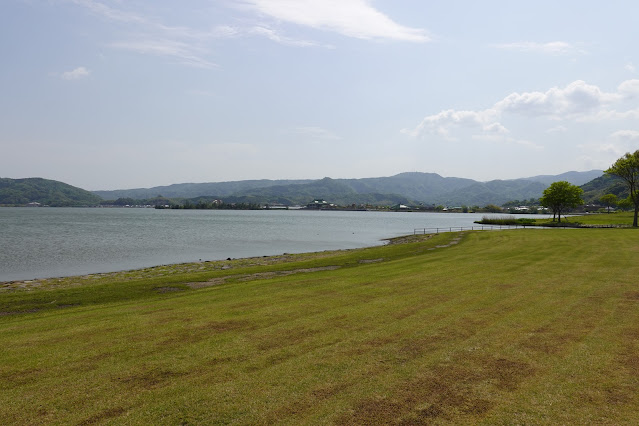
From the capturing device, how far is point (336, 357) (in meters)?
10.5

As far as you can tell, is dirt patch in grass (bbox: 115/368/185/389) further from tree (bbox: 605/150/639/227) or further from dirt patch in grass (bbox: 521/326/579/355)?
tree (bbox: 605/150/639/227)

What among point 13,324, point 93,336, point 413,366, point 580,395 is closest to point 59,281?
point 13,324

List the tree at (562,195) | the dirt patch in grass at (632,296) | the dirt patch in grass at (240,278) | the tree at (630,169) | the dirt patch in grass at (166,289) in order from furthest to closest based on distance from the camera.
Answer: the tree at (562,195), the tree at (630,169), the dirt patch in grass at (240,278), the dirt patch in grass at (166,289), the dirt patch in grass at (632,296)

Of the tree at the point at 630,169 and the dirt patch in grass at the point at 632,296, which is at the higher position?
the tree at the point at 630,169

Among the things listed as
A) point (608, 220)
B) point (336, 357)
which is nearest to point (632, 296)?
point (336, 357)

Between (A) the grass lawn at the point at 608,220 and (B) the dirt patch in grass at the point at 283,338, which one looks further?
(A) the grass lawn at the point at 608,220

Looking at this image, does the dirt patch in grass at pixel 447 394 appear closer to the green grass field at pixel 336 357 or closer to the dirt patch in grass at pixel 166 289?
the green grass field at pixel 336 357

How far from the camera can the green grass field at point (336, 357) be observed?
25.8 feet

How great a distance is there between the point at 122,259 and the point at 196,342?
4535cm

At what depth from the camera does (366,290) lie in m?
19.6

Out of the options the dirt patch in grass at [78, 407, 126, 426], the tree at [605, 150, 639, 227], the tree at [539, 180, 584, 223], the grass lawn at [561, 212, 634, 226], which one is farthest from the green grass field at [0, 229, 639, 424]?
the tree at [539, 180, 584, 223]

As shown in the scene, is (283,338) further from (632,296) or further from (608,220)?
(608,220)

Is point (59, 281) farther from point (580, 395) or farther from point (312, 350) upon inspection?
point (580, 395)

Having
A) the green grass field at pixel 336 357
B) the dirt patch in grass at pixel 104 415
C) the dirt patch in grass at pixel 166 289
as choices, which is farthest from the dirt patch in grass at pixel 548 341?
the dirt patch in grass at pixel 166 289
